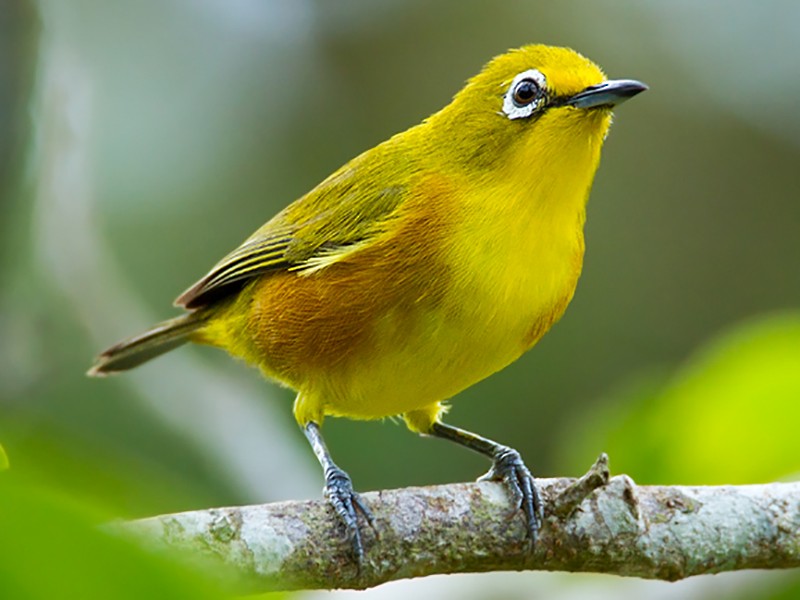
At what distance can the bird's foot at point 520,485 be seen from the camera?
3.51 meters

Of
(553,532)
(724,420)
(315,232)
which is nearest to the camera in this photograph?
(553,532)

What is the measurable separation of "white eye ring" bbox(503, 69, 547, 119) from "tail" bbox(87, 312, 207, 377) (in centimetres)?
188

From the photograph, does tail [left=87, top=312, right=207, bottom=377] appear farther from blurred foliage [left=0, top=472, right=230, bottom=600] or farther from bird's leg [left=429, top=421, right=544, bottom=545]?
blurred foliage [left=0, top=472, right=230, bottom=600]

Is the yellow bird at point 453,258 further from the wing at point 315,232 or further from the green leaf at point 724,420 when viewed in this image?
the green leaf at point 724,420

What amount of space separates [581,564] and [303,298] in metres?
1.46

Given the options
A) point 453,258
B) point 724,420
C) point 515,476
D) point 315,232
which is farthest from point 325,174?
point 724,420

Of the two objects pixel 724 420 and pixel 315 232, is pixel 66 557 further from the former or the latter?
pixel 315 232

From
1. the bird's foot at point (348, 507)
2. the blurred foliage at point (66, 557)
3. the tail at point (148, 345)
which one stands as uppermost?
the tail at point (148, 345)

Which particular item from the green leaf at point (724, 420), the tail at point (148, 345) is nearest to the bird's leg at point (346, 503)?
the green leaf at point (724, 420)

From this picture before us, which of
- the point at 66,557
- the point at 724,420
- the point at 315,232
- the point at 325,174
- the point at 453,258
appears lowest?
the point at 66,557

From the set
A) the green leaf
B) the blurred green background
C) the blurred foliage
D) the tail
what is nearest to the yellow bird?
the green leaf

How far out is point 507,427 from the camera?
8148 mm

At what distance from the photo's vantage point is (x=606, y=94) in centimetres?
377

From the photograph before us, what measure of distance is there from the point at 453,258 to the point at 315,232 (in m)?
0.82
